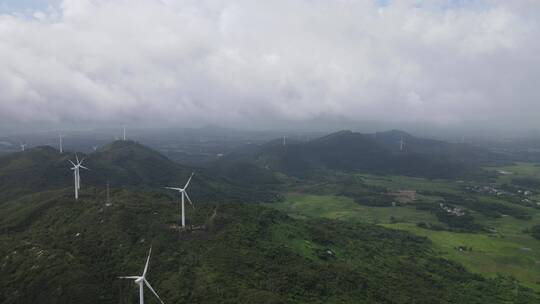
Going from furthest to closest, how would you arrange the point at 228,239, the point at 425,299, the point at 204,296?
the point at 228,239 < the point at 425,299 < the point at 204,296

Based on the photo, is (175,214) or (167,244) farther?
(175,214)

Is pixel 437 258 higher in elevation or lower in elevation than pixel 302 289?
lower

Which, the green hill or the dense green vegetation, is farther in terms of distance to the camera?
the dense green vegetation

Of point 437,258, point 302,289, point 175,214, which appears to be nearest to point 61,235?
point 175,214

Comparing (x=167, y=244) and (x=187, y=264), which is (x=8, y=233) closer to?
(x=167, y=244)

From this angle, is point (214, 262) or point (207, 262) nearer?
point (207, 262)

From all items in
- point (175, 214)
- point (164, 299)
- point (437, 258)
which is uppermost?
point (175, 214)

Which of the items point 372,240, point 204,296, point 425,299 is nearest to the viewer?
point 204,296

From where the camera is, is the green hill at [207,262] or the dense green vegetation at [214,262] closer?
the green hill at [207,262]
